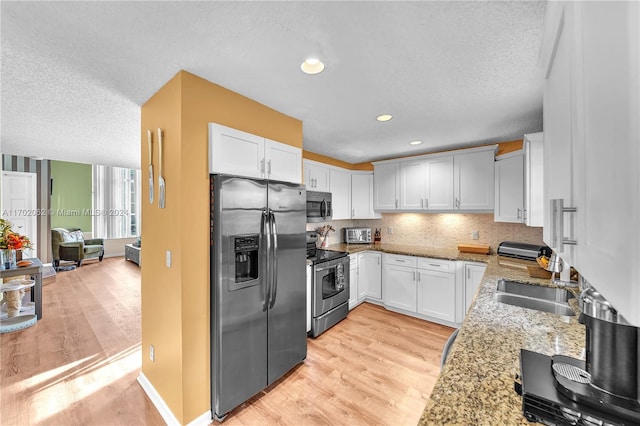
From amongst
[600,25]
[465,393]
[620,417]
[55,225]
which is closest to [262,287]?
[465,393]

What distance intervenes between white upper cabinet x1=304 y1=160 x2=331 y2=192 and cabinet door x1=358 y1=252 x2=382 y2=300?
3.98ft

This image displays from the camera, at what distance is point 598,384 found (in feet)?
2.67

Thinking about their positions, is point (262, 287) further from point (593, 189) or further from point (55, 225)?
point (55, 225)

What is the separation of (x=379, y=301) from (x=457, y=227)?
1.60m

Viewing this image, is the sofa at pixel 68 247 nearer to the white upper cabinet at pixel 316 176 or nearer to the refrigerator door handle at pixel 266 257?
the white upper cabinet at pixel 316 176

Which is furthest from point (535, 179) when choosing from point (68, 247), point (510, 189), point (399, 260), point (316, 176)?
point (68, 247)

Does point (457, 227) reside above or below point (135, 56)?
below

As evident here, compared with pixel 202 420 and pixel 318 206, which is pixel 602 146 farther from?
pixel 318 206

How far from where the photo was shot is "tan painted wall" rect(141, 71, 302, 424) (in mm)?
1710

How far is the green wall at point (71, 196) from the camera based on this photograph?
6.77 m

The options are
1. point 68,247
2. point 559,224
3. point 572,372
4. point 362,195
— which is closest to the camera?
point 559,224

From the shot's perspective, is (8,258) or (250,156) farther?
(8,258)

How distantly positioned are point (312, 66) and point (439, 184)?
2727 mm

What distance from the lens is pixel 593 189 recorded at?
518 mm
